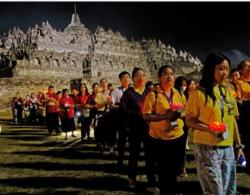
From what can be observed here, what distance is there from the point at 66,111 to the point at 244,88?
Result: 945 cm

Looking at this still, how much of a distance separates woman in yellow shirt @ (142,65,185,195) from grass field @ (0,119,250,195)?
1.31 m

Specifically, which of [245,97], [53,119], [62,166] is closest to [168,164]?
[245,97]

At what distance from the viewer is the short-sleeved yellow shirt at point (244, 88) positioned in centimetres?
762

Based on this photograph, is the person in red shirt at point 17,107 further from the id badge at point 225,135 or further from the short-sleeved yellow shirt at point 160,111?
the id badge at point 225,135

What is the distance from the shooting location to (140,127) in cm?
764

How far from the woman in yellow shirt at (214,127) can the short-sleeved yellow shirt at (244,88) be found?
3.30 metres

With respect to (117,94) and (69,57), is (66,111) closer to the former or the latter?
(117,94)

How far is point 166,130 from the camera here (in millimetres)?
5750

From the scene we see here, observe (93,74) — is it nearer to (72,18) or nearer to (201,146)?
(72,18)

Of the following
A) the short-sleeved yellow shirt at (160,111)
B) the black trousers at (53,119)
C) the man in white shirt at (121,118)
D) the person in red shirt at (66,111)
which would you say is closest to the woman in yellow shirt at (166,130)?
the short-sleeved yellow shirt at (160,111)

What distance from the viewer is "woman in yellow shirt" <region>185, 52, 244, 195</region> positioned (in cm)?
422

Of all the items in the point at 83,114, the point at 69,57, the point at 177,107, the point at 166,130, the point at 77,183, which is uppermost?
the point at 69,57

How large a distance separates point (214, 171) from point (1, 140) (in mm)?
13570

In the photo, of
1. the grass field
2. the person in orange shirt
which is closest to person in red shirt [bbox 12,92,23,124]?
the grass field
